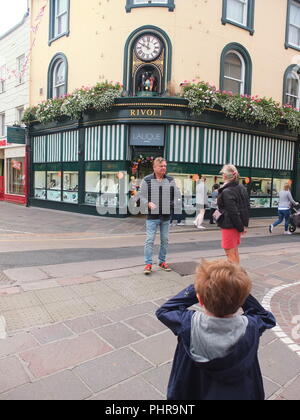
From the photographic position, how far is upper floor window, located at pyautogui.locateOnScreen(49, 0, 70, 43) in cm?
1456

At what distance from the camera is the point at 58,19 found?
14984 millimetres

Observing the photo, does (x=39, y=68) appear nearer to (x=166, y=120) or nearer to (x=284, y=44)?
(x=166, y=120)

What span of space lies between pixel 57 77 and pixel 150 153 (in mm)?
6692

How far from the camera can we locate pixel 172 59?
1226 centimetres

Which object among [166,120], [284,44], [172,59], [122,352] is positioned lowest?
[122,352]

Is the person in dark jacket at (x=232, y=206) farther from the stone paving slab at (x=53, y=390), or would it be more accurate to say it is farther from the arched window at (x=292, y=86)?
the arched window at (x=292, y=86)

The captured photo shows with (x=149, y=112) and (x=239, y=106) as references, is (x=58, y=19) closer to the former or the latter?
(x=149, y=112)

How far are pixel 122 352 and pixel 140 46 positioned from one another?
12.3 meters

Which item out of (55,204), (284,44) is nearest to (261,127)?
(284,44)

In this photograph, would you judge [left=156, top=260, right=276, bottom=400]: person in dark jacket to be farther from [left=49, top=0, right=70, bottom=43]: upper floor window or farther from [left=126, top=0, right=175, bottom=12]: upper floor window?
[left=49, top=0, right=70, bottom=43]: upper floor window

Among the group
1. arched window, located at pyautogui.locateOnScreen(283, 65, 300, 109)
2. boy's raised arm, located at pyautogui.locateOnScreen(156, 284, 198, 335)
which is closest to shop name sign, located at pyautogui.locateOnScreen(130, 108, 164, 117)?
arched window, located at pyautogui.locateOnScreen(283, 65, 300, 109)

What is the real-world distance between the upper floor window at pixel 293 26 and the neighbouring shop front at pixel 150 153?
14.5 feet

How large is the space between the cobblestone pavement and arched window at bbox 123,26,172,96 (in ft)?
30.4
